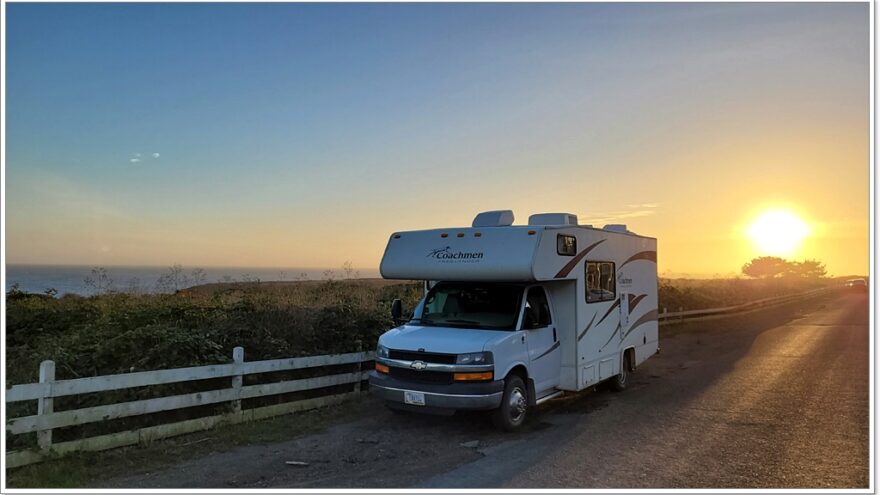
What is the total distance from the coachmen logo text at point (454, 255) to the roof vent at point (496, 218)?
36.8 inches

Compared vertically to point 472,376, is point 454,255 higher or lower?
higher

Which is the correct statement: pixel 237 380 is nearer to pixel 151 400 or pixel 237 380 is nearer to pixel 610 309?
pixel 151 400

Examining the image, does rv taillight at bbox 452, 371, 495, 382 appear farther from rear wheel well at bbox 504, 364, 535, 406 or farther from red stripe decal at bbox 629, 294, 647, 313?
red stripe decal at bbox 629, 294, 647, 313

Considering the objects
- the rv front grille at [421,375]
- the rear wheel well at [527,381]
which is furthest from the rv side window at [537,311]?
the rv front grille at [421,375]

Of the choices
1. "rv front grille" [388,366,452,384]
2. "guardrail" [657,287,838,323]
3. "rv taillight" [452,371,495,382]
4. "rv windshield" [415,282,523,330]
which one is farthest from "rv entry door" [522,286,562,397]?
"guardrail" [657,287,838,323]

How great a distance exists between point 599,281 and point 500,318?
8.68 ft

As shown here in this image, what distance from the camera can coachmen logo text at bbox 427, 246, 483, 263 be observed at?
8855 mm

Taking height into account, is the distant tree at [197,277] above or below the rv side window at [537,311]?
above

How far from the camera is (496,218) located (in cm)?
969

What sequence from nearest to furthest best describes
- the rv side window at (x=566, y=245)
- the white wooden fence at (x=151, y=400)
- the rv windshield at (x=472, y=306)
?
the white wooden fence at (x=151, y=400), the rv windshield at (x=472, y=306), the rv side window at (x=566, y=245)

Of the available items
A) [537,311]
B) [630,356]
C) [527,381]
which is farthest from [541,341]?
[630,356]

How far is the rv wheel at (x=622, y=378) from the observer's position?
37.5ft

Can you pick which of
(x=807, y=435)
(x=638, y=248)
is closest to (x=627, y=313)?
(x=638, y=248)

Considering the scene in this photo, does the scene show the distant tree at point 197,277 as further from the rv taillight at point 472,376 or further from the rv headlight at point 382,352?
the rv taillight at point 472,376
